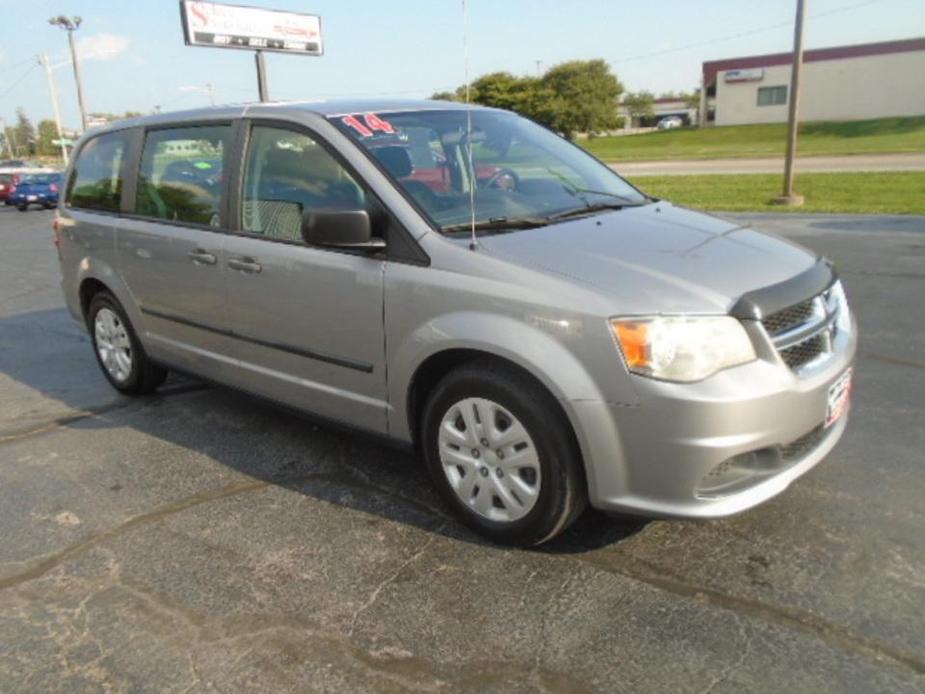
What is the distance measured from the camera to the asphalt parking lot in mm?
2389

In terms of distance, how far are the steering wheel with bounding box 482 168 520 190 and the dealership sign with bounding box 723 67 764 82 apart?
220 feet

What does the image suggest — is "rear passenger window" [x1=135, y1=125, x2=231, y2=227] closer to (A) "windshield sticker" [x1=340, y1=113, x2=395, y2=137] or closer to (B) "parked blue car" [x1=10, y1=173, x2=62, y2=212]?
(A) "windshield sticker" [x1=340, y1=113, x2=395, y2=137]

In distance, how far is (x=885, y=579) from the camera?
2.72m

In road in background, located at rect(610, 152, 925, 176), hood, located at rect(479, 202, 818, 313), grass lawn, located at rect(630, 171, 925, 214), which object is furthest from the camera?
road in background, located at rect(610, 152, 925, 176)

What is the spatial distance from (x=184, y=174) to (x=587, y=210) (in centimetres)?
228

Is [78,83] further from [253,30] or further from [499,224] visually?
[499,224]

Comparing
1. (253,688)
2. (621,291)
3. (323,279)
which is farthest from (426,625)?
(323,279)

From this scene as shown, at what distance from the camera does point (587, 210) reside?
356cm

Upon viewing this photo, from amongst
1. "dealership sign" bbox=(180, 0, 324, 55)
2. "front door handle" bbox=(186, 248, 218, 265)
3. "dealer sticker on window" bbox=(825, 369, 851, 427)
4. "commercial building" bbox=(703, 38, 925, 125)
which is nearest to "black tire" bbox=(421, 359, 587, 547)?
"dealer sticker on window" bbox=(825, 369, 851, 427)

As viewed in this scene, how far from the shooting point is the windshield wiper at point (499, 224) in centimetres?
315

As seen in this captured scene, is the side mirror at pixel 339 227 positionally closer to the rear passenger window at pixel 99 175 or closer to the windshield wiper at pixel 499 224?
the windshield wiper at pixel 499 224

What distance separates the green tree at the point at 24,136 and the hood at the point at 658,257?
125673 millimetres

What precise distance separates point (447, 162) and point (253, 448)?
6.14 ft

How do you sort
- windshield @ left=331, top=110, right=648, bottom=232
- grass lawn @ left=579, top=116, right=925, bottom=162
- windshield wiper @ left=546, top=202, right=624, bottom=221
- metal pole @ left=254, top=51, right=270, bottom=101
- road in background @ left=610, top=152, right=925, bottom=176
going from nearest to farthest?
windshield @ left=331, top=110, right=648, bottom=232 < windshield wiper @ left=546, top=202, right=624, bottom=221 < road in background @ left=610, top=152, right=925, bottom=176 < metal pole @ left=254, top=51, right=270, bottom=101 < grass lawn @ left=579, top=116, right=925, bottom=162
